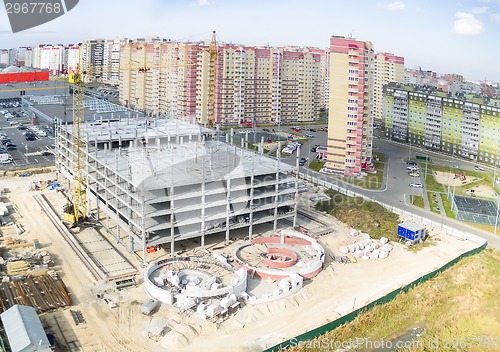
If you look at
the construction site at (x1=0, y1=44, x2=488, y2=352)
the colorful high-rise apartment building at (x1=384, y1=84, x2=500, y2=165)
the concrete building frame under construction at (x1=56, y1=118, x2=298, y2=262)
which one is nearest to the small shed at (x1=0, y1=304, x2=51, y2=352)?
the construction site at (x1=0, y1=44, x2=488, y2=352)

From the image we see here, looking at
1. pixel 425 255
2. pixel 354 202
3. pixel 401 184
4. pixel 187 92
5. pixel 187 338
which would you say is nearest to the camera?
pixel 187 338

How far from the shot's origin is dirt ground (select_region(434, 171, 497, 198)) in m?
30.1

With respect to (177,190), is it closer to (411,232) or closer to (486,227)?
(411,232)

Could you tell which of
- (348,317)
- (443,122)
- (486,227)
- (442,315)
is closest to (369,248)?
(442,315)

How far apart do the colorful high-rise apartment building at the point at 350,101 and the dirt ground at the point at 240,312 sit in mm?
11832

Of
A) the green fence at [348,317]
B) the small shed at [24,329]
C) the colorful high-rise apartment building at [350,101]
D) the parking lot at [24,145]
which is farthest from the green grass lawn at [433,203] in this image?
the parking lot at [24,145]

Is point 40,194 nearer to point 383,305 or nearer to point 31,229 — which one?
point 31,229

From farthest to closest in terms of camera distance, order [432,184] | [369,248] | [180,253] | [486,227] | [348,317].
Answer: [432,184]
[486,227]
[369,248]
[180,253]
[348,317]

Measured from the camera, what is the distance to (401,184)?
1232 inches

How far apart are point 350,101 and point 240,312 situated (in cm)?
2010

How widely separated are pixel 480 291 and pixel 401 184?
13608mm

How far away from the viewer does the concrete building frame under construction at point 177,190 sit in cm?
1912

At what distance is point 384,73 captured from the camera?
52.8 m

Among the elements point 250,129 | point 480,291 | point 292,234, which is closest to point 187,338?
point 292,234
